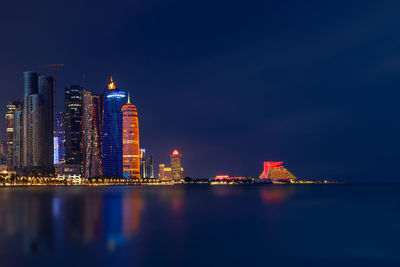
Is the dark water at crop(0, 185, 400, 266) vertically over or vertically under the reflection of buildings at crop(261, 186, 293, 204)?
over

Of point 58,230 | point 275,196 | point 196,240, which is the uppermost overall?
point 58,230

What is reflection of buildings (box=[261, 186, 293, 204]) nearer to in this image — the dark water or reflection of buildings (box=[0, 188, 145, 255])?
the dark water

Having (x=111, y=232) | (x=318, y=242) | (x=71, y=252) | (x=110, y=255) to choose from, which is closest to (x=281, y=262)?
(x=318, y=242)

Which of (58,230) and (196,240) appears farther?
(58,230)

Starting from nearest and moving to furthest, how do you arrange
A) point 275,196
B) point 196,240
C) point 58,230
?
point 196,240 < point 58,230 < point 275,196

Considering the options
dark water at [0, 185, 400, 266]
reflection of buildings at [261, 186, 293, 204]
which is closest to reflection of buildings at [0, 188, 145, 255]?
dark water at [0, 185, 400, 266]

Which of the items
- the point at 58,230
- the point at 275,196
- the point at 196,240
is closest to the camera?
the point at 196,240

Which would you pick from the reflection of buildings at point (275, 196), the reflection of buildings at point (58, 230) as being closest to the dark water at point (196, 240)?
the reflection of buildings at point (58, 230)

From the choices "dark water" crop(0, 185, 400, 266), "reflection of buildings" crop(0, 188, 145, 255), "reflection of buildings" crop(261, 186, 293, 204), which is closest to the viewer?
"dark water" crop(0, 185, 400, 266)

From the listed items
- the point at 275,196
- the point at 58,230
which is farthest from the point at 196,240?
the point at 275,196

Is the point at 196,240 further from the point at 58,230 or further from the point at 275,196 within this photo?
the point at 275,196

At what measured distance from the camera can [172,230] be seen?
43.1m

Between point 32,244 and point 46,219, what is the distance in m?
20.0

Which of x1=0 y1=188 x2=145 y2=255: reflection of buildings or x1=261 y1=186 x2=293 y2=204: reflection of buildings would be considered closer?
x1=0 y1=188 x2=145 y2=255: reflection of buildings
